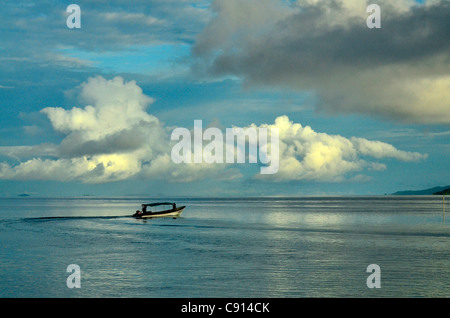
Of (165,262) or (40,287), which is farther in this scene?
(165,262)

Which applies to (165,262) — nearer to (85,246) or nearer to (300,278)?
(300,278)

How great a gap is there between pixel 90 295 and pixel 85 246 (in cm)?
3061

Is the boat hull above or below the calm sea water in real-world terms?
above

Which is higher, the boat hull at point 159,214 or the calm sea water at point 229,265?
the boat hull at point 159,214

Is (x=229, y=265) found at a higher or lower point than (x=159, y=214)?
lower

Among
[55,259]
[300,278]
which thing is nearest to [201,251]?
[55,259]

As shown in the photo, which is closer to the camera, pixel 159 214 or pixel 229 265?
pixel 229 265

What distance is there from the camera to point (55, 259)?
168 ft

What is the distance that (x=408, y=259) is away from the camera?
47969mm

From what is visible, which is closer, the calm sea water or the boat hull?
the calm sea water

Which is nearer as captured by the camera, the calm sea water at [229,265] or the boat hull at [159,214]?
the calm sea water at [229,265]
